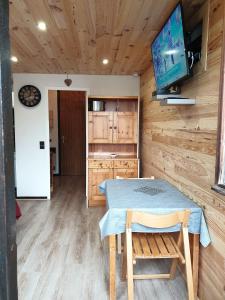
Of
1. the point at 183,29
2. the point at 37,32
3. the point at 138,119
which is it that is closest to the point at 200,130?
the point at 183,29

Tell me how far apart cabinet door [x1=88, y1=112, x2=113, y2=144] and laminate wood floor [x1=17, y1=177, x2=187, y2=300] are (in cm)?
127

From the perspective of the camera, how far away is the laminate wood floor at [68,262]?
2.04 m

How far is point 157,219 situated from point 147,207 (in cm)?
18

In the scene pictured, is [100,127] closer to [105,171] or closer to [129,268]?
[105,171]

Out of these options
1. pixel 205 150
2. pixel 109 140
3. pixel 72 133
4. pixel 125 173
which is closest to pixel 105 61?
pixel 109 140

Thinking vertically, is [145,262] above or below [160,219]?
below

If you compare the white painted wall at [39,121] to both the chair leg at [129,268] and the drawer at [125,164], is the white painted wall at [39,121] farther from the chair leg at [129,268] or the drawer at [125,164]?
the chair leg at [129,268]

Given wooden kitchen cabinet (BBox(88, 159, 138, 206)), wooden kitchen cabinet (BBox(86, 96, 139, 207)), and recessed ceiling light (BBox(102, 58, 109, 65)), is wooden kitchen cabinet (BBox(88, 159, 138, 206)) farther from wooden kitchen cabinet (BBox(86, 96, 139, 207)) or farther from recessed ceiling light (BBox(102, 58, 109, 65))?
recessed ceiling light (BBox(102, 58, 109, 65))

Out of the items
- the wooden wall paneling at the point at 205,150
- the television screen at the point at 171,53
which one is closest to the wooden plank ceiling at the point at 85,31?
the television screen at the point at 171,53

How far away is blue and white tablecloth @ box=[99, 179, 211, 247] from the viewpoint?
184 centimetres

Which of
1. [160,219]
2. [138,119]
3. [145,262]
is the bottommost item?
[145,262]

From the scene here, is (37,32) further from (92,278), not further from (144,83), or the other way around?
(92,278)

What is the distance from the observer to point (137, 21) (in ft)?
7.38

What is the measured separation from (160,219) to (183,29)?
4.56 feet
